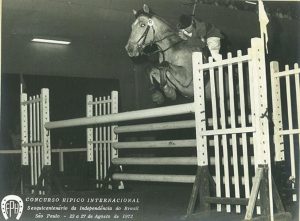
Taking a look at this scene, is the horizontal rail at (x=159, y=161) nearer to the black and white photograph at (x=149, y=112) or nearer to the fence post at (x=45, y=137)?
the black and white photograph at (x=149, y=112)

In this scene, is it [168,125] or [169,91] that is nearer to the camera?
[168,125]

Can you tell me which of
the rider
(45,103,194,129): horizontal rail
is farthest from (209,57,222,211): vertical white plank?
the rider

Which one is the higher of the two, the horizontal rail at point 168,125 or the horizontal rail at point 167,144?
the horizontal rail at point 168,125

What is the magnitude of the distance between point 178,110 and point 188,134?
1801 millimetres

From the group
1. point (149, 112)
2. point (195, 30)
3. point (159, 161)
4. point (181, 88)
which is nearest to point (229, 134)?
point (149, 112)

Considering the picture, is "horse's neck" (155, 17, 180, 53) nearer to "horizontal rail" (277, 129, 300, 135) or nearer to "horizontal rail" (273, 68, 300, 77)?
"horizontal rail" (273, 68, 300, 77)

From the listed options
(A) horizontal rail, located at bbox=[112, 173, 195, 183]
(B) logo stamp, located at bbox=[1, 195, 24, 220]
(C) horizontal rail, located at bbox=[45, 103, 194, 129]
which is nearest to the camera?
(B) logo stamp, located at bbox=[1, 195, 24, 220]

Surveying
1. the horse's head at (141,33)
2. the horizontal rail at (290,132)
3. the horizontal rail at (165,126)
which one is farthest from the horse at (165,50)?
the horizontal rail at (290,132)

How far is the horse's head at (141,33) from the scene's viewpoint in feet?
9.70

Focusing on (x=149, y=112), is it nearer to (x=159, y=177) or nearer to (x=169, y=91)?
(x=159, y=177)

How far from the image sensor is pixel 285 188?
2363 mm

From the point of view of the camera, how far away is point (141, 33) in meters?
3.00

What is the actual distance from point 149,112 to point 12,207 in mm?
881

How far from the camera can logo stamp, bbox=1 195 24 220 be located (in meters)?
1.86
